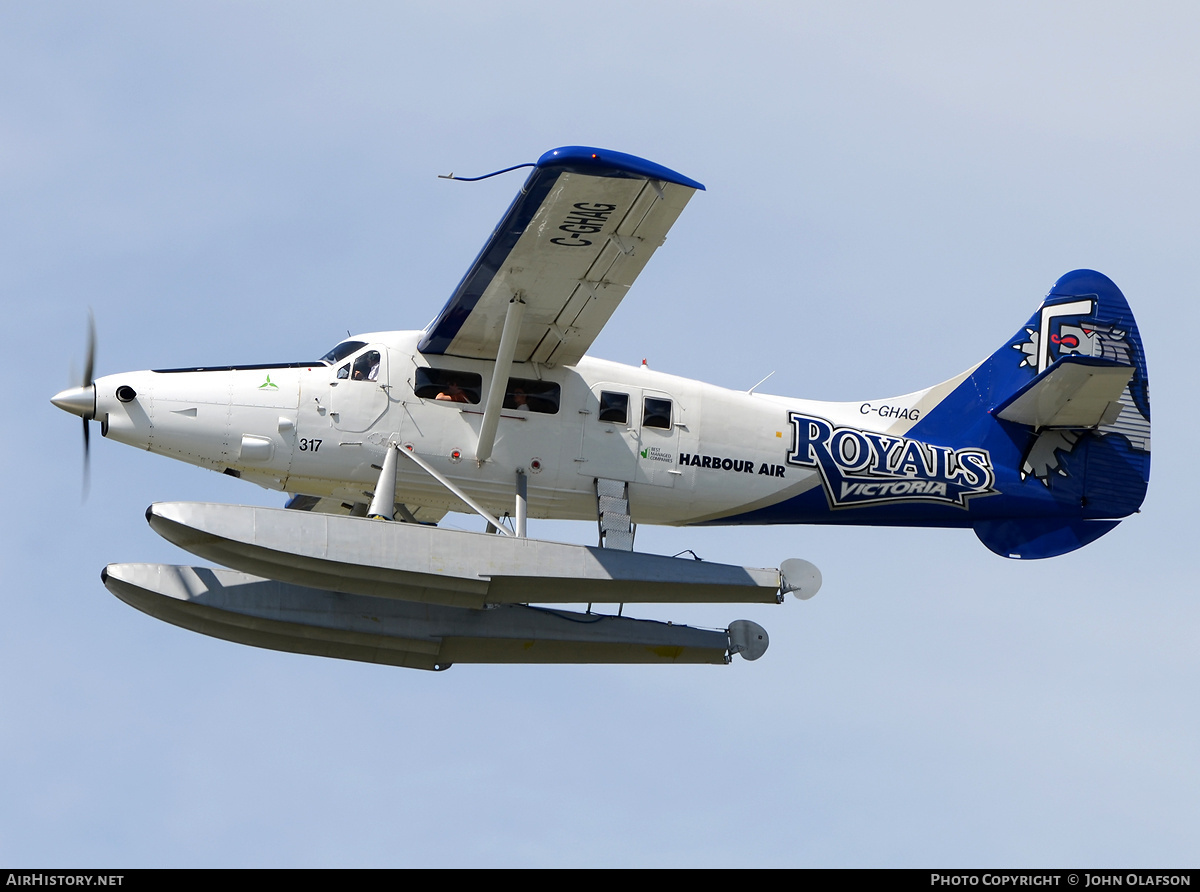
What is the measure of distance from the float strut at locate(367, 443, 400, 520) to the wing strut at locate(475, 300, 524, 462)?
94 cm

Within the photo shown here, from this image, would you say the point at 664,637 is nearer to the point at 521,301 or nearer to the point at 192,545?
the point at 521,301

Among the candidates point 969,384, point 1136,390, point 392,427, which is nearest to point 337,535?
point 392,427

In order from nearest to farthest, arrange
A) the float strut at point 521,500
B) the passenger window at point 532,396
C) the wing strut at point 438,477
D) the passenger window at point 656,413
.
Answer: the float strut at point 521,500
the wing strut at point 438,477
the passenger window at point 532,396
the passenger window at point 656,413

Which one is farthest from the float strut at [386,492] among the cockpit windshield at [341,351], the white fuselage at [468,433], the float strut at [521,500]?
the float strut at [521,500]

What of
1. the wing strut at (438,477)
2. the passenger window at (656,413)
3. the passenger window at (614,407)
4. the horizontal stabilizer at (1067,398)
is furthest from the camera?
the horizontal stabilizer at (1067,398)

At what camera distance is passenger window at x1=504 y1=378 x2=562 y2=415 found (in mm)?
17547

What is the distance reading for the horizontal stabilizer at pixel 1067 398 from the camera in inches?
745

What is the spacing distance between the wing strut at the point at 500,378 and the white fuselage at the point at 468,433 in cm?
18

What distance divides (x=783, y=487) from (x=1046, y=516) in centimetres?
345

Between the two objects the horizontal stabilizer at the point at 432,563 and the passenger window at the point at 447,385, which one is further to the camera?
the passenger window at the point at 447,385

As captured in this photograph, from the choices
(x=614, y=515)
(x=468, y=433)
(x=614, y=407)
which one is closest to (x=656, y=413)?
(x=614, y=407)

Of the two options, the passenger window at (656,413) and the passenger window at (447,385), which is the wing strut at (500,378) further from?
the passenger window at (656,413)

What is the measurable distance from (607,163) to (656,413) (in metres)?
3.97

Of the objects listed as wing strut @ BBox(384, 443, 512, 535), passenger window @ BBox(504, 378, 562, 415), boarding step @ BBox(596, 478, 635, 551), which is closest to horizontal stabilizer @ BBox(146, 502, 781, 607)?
boarding step @ BBox(596, 478, 635, 551)
